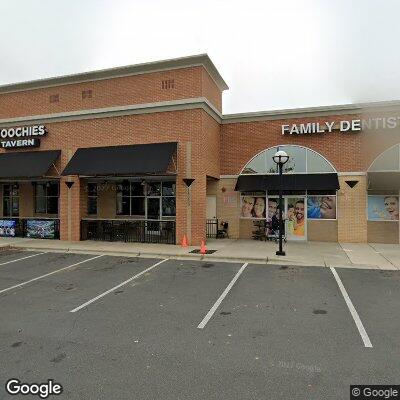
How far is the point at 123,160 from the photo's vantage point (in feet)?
53.5

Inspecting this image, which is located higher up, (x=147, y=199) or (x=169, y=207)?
(x=147, y=199)

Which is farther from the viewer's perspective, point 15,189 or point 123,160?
point 15,189

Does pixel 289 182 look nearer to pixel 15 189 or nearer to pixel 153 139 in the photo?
pixel 153 139

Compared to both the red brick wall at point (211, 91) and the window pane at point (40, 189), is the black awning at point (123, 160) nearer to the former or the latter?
the red brick wall at point (211, 91)

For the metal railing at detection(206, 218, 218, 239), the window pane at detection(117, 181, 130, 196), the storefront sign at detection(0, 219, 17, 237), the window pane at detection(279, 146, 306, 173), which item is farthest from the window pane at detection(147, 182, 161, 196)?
the storefront sign at detection(0, 219, 17, 237)

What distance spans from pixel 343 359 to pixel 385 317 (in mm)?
2408

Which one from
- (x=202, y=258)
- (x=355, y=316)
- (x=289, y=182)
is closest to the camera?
(x=355, y=316)

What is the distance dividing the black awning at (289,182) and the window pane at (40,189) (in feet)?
39.1

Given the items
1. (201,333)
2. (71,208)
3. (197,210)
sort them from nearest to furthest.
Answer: (201,333) → (197,210) → (71,208)

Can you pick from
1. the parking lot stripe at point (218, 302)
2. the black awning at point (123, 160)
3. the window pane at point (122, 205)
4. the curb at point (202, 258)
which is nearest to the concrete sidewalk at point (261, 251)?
the curb at point (202, 258)

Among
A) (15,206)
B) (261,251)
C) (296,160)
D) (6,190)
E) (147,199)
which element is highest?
(296,160)

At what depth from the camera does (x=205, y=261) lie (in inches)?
505

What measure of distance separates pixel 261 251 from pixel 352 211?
5957 mm

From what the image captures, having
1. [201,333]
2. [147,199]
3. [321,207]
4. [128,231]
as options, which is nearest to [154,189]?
[147,199]
